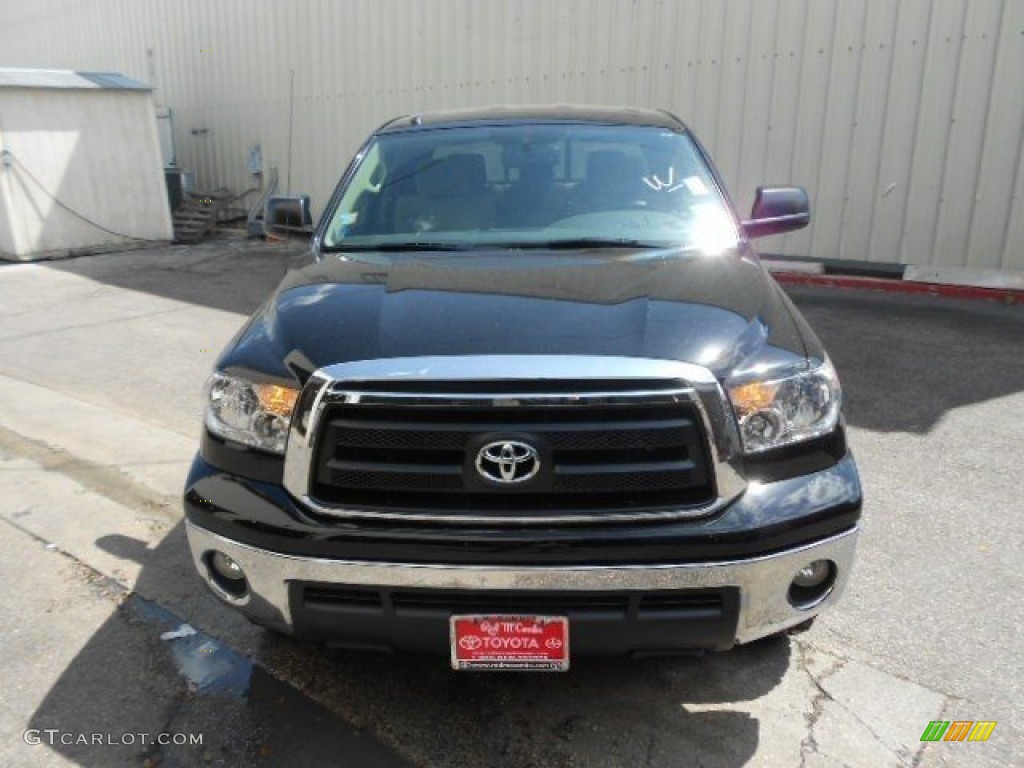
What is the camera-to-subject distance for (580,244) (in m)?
3.06

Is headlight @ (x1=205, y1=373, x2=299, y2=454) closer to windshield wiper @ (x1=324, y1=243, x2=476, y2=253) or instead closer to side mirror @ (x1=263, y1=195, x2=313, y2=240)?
windshield wiper @ (x1=324, y1=243, x2=476, y2=253)

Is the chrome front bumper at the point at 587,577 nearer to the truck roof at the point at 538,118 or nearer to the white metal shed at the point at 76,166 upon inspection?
the truck roof at the point at 538,118

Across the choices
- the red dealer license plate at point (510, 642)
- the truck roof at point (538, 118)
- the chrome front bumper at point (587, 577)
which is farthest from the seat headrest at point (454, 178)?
the red dealer license plate at point (510, 642)

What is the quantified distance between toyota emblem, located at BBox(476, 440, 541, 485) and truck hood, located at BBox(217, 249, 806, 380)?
0.82 feet

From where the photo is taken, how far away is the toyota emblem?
1988mm

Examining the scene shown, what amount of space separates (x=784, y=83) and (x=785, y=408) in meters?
7.42

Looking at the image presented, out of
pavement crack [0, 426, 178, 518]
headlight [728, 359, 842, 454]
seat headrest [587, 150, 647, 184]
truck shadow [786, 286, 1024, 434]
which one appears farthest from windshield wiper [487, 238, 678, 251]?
truck shadow [786, 286, 1024, 434]

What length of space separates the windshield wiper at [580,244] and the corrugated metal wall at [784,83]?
6.18 m

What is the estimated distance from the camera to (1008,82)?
730cm

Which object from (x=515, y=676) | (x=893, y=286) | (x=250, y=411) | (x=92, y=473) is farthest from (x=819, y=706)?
(x=893, y=286)

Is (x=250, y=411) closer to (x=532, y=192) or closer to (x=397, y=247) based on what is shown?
(x=397, y=247)

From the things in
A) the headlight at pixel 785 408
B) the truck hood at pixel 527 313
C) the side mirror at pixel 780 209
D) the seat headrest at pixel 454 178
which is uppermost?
the seat headrest at pixel 454 178

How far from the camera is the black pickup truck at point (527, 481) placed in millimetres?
1983

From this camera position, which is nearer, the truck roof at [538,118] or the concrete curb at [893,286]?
the truck roof at [538,118]
